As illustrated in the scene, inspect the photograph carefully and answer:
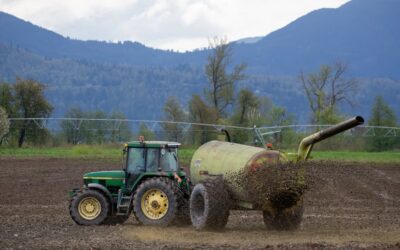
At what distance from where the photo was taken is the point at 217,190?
17.4 meters

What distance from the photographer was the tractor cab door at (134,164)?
18.7 metres

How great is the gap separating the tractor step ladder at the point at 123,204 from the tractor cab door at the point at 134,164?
0.23 meters

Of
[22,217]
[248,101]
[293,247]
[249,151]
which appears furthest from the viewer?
[248,101]

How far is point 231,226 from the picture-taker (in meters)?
18.8

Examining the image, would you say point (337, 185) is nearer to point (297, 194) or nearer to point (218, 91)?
point (297, 194)

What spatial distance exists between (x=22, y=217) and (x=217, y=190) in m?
5.66

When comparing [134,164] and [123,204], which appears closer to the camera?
[123,204]

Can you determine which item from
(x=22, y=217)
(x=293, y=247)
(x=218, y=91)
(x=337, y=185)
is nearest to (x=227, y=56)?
(x=218, y=91)

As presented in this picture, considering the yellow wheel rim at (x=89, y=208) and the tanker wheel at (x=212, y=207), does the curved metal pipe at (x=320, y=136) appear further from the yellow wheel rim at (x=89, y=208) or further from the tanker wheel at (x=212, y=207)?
the yellow wheel rim at (x=89, y=208)

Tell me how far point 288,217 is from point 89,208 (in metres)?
4.66

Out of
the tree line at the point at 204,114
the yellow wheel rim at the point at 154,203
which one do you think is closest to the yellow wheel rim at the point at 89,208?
the yellow wheel rim at the point at 154,203

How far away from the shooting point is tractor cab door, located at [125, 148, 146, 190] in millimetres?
18672

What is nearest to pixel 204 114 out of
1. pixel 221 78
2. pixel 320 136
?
pixel 221 78

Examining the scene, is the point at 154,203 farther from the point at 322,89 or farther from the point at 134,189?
the point at 322,89
